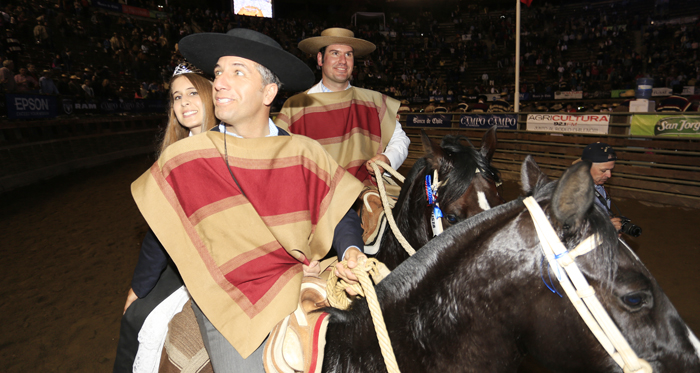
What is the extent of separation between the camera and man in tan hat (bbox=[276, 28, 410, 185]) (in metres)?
3.17

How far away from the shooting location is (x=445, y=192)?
7.54 feet

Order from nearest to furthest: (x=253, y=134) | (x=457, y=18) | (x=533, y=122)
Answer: (x=253, y=134) < (x=533, y=122) < (x=457, y=18)

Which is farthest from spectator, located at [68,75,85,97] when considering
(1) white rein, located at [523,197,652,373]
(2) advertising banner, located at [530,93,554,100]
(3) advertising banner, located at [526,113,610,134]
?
(2) advertising banner, located at [530,93,554,100]

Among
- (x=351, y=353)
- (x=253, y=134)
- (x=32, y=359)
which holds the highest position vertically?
(x=253, y=134)

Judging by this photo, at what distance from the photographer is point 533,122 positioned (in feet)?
32.3

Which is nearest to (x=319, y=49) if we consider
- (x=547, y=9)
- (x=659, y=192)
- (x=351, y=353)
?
(x=351, y=353)

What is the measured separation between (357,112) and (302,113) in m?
0.50

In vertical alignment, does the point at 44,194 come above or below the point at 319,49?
below

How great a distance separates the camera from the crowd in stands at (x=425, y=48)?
1525 cm

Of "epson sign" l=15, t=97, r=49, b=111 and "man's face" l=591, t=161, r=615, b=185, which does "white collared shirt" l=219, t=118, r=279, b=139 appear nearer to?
"man's face" l=591, t=161, r=615, b=185

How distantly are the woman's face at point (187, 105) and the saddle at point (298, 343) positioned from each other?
1.43m

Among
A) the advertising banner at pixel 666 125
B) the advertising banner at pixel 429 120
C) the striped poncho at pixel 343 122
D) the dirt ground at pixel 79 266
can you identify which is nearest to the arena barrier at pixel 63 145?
the dirt ground at pixel 79 266

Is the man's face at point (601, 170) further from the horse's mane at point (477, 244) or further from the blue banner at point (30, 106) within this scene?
the blue banner at point (30, 106)

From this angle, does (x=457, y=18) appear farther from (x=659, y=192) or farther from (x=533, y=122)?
(x=659, y=192)
